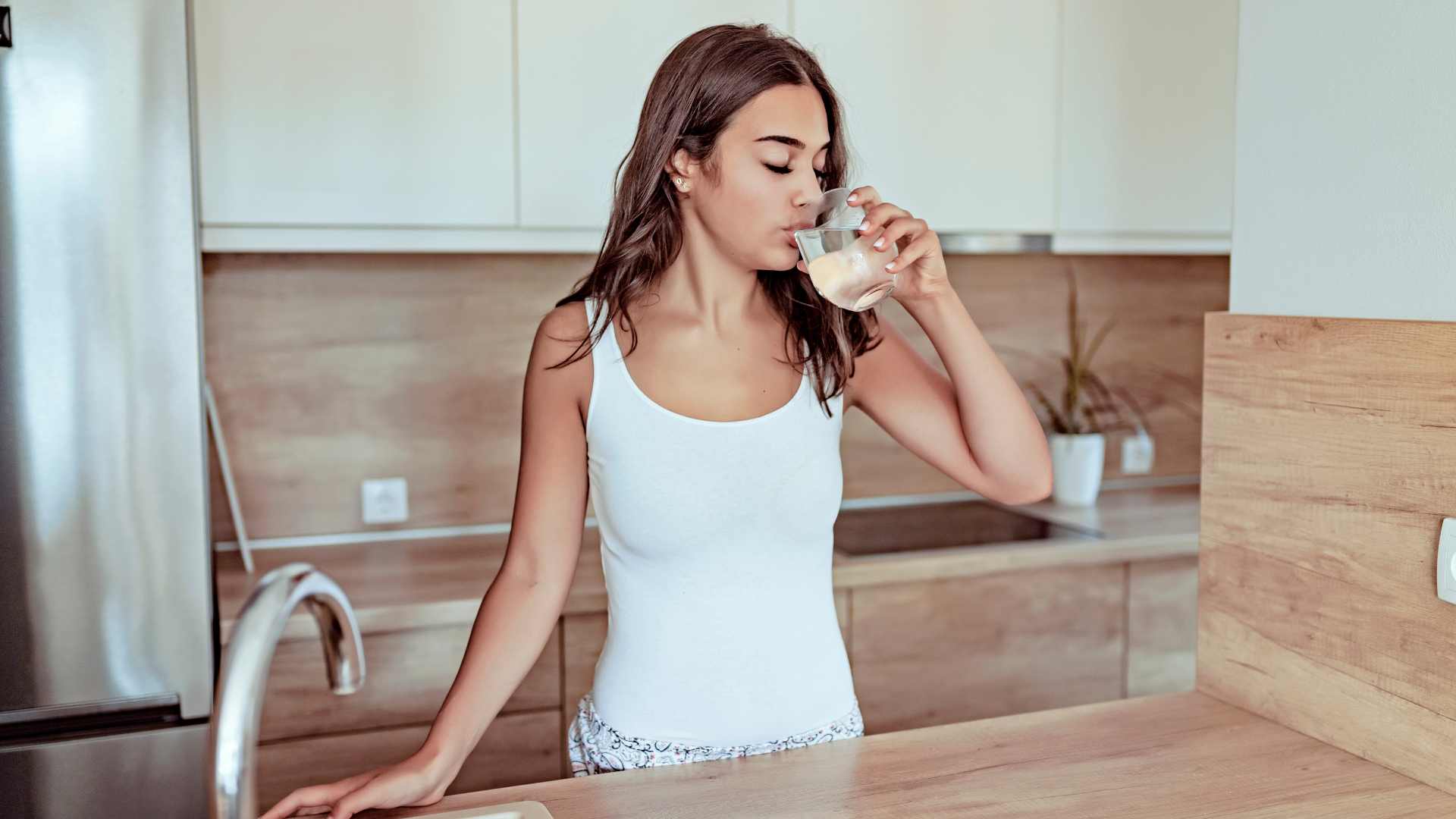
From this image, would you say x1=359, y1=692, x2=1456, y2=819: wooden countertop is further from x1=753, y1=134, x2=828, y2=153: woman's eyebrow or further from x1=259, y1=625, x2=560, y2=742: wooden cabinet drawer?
x1=259, y1=625, x2=560, y2=742: wooden cabinet drawer

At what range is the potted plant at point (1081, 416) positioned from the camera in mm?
2928

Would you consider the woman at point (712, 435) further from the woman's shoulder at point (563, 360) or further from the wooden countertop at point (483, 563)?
the wooden countertop at point (483, 563)

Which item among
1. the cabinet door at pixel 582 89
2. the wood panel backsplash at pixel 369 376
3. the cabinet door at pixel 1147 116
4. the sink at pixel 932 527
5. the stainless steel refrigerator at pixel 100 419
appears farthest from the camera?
the sink at pixel 932 527

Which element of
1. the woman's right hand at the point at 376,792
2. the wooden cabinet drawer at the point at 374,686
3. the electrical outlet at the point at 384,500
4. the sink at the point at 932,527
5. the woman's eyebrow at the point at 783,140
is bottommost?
the wooden cabinet drawer at the point at 374,686

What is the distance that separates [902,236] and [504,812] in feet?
2.16

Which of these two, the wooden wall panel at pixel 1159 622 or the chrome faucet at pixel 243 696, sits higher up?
the chrome faucet at pixel 243 696

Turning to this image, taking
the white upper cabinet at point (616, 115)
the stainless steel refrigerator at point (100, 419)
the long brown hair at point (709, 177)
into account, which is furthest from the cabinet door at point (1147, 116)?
the stainless steel refrigerator at point (100, 419)

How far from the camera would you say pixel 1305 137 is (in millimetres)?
1360

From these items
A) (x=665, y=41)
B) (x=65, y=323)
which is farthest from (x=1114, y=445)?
(x=65, y=323)

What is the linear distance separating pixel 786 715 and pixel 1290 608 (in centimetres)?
56

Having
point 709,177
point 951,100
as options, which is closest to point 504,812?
point 709,177

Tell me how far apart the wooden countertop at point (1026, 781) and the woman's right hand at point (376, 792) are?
1 centimetres

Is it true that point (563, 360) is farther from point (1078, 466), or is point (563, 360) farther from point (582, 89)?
point (1078, 466)

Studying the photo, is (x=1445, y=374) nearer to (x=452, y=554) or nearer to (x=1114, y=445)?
(x=452, y=554)
